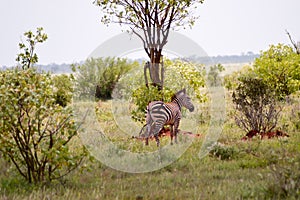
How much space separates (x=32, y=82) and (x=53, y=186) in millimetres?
1715

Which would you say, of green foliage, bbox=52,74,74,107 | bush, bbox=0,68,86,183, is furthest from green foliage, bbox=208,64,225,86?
bush, bbox=0,68,86,183

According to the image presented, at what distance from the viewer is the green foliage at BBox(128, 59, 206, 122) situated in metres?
13.8

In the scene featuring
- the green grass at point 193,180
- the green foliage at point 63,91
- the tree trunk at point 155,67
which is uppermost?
the tree trunk at point 155,67

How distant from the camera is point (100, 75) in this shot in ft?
96.3

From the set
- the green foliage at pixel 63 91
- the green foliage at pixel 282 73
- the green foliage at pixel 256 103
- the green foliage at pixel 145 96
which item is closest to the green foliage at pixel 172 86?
the green foliage at pixel 145 96

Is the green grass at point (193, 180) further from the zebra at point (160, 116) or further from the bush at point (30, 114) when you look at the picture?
the zebra at point (160, 116)

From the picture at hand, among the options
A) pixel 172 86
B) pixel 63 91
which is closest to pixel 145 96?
pixel 172 86

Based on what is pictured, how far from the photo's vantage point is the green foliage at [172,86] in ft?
45.4

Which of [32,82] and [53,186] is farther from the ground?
[32,82]

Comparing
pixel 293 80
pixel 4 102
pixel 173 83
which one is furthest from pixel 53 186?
pixel 293 80

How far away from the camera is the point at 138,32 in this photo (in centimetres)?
1482

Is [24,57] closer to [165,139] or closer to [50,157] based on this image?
[165,139]

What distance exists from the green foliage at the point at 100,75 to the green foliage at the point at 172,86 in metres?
8.89

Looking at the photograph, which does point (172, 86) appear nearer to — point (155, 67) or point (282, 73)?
point (155, 67)
